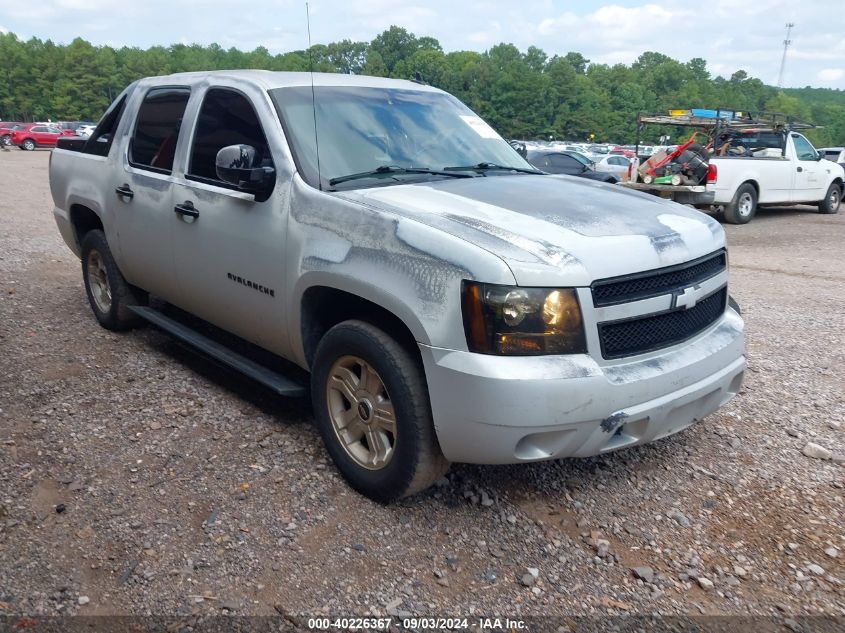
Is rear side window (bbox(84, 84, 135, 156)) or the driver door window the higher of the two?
rear side window (bbox(84, 84, 135, 156))

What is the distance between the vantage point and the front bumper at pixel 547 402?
2746mm

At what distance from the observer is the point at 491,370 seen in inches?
108

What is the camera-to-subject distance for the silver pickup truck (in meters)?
2.79

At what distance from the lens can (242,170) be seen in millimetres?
3576

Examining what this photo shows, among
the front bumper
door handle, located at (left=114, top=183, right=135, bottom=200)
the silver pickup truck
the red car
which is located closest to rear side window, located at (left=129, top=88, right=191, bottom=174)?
the silver pickup truck

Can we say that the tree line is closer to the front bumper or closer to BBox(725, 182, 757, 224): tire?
BBox(725, 182, 757, 224): tire

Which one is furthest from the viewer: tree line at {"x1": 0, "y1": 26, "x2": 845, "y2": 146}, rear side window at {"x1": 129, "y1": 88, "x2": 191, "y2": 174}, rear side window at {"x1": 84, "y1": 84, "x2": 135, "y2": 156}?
tree line at {"x1": 0, "y1": 26, "x2": 845, "y2": 146}

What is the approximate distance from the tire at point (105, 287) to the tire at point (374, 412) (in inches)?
98.8

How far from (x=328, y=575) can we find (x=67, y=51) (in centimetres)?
10608

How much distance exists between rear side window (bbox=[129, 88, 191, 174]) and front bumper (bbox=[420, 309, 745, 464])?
2560 mm

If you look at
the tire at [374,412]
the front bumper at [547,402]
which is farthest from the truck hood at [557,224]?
the tire at [374,412]

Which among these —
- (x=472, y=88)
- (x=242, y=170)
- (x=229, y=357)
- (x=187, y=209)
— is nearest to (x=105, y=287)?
(x=187, y=209)

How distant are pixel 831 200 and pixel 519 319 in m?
16.2

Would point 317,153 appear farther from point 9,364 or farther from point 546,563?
point 9,364
